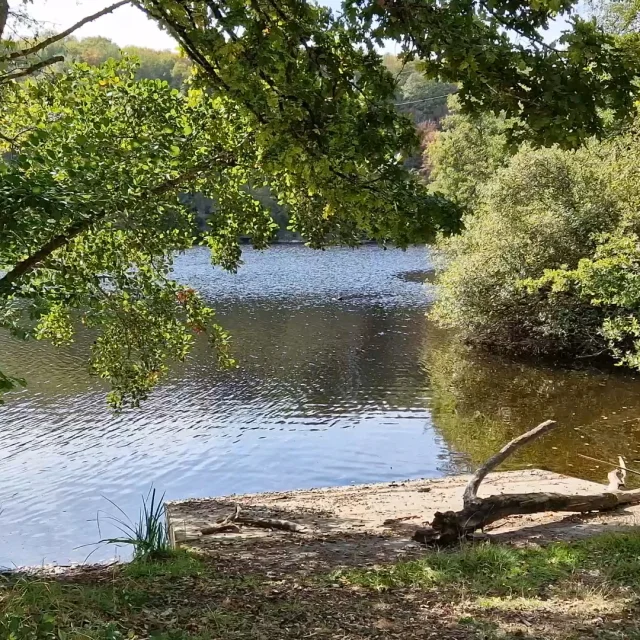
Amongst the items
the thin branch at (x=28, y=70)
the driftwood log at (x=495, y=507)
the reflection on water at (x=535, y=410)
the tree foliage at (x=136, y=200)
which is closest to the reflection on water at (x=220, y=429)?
the reflection on water at (x=535, y=410)

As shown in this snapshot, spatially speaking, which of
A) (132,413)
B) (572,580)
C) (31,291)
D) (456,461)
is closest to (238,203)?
(31,291)

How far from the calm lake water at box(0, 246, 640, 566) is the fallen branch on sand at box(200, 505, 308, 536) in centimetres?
317

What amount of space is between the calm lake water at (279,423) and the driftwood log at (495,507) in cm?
550

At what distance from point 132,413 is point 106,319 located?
1114cm

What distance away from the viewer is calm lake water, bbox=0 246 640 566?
542 inches

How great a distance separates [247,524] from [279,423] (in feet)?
30.4

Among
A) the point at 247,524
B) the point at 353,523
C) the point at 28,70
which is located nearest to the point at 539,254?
the point at 353,523

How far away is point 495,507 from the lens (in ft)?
24.8

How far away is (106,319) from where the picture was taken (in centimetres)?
793

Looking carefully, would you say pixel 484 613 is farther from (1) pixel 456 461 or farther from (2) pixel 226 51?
A: (1) pixel 456 461

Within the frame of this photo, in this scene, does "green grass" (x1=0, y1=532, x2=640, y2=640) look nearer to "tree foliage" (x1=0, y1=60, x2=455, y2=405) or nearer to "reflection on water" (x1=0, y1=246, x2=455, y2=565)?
"tree foliage" (x1=0, y1=60, x2=455, y2=405)

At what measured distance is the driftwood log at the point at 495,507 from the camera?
725 centimetres

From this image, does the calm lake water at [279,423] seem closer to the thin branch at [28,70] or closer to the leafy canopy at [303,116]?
the leafy canopy at [303,116]

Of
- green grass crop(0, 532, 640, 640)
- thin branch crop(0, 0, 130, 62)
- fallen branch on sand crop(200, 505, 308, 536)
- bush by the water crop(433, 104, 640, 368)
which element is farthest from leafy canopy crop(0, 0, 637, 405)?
bush by the water crop(433, 104, 640, 368)
